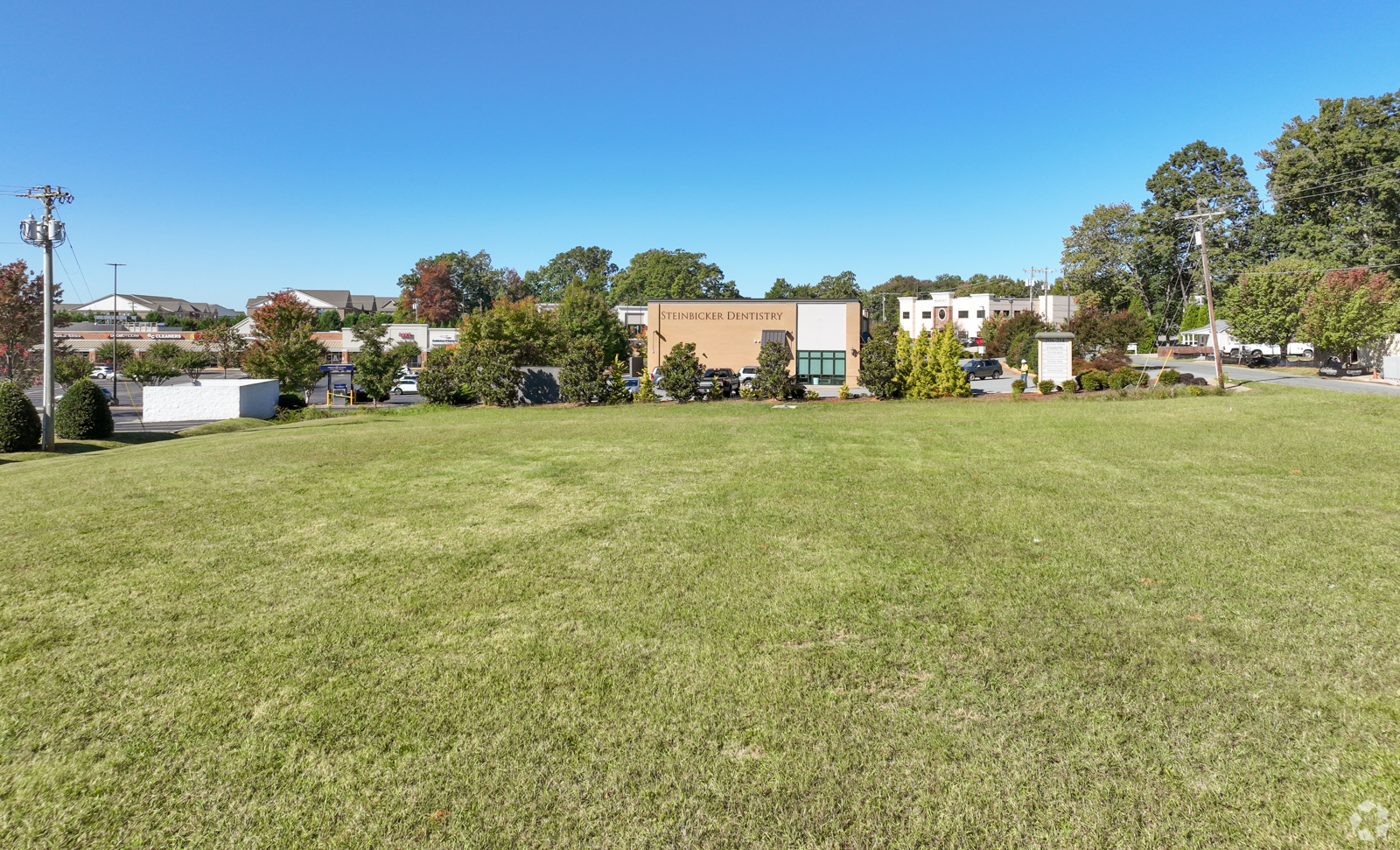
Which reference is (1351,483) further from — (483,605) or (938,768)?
(483,605)

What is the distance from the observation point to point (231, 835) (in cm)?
309

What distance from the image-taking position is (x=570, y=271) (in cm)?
13600

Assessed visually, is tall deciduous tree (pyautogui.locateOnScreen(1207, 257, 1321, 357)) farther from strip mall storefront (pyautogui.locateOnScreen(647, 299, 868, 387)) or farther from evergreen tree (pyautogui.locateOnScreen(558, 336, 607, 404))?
evergreen tree (pyautogui.locateOnScreen(558, 336, 607, 404))

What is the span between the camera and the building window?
43.3 meters

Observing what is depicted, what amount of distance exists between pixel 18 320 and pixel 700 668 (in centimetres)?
4333

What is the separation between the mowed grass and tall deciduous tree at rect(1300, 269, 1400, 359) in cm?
4089

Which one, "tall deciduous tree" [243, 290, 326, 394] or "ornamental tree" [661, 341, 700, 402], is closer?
"ornamental tree" [661, 341, 700, 402]

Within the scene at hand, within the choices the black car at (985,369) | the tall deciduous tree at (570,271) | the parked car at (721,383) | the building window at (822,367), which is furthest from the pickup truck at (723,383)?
the tall deciduous tree at (570,271)

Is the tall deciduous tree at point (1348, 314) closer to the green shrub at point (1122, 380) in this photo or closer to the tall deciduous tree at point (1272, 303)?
the tall deciduous tree at point (1272, 303)

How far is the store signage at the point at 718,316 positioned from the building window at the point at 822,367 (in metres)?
3.36

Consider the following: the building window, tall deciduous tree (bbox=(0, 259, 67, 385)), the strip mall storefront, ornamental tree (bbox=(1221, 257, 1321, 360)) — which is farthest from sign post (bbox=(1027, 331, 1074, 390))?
tall deciduous tree (bbox=(0, 259, 67, 385))

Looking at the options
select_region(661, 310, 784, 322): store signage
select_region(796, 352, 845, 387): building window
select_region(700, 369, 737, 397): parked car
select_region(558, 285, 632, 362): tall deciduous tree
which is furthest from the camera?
select_region(558, 285, 632, 362): tall deciduous tree

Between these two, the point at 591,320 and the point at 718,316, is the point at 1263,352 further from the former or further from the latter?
the point at 591,320

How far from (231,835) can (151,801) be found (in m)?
Answer: 0.55
